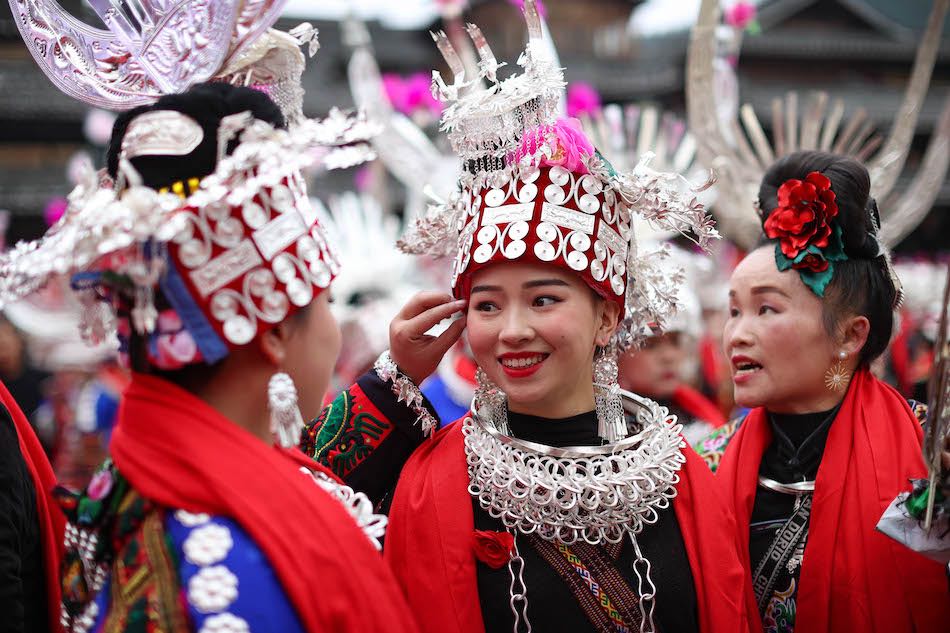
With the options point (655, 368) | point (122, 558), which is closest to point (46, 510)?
point (122, 558)

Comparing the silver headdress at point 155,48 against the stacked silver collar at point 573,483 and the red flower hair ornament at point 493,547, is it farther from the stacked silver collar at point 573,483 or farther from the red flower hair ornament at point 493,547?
the red flower hair ornament at point 493,547

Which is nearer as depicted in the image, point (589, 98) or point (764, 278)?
point (764, 278)

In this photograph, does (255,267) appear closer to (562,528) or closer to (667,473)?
(562,528)

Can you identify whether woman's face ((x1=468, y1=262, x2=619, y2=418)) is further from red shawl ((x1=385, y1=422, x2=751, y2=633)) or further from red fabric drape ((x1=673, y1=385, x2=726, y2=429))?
red fabric drape ((x1=673, y1=385, x2=726, y2=429))

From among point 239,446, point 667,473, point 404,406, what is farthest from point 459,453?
point 239,446

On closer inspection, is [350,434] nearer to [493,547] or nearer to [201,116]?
[493,547]

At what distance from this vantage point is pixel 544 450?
227 centimetres

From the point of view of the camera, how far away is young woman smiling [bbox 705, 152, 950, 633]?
2.42 m

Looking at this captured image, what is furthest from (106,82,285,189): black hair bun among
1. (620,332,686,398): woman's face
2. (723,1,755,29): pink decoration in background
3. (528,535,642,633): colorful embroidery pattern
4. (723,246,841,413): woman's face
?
(723,1,755,29): pink decoration in background

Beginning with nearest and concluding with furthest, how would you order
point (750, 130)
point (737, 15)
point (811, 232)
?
point (811, 232)
point (750, 130)
point (737, 15)

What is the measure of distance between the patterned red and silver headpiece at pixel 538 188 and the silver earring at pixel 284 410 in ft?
2.45

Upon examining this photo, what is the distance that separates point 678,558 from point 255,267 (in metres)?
1.26

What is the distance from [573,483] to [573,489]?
22 millimetres

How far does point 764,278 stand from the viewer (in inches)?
104
